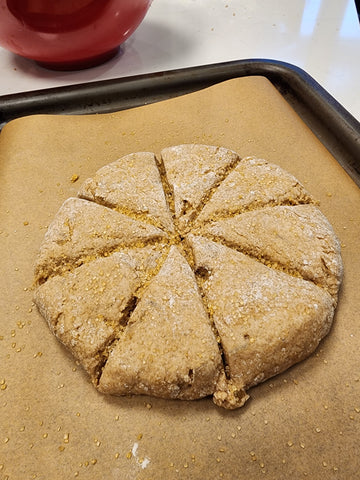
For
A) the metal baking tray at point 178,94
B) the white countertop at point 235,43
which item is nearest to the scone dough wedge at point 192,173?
the metal baking tray at point 178,94

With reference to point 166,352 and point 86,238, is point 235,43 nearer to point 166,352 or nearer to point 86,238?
point 86,238

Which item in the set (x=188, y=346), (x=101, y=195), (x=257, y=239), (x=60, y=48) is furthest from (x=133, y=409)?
(x=60, y=48)

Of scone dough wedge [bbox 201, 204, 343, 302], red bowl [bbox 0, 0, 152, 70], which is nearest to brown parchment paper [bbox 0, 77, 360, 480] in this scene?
scone dough wedge [bbox 201, 204, 343, 302]

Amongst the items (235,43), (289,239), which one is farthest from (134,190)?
(235,43)

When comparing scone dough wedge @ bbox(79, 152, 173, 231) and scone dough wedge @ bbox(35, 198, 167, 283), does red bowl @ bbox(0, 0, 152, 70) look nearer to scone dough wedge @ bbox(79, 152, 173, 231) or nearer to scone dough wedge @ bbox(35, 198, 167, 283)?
scone dough wedge @ bbox(79, 152, 173, 231)

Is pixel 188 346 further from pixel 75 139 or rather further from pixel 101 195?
pixel 75 139

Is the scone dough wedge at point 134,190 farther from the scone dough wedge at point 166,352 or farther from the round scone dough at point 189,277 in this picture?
the scone dough wedge at point 166,352
